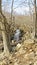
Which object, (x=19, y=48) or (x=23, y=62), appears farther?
(x=19, y=48)

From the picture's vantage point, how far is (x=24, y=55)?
756 centimetres

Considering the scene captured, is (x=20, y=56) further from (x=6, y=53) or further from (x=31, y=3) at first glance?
(x=31, y=3)

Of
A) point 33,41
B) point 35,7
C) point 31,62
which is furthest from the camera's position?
point 35,7

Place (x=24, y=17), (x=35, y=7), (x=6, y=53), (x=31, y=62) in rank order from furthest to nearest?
(x=24, y=17) → (x=35, y=7) → (x=6, y=53) → (x=31, y=62)

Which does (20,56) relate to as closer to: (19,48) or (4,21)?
(19,48)

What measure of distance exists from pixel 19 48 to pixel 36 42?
36.3 inches

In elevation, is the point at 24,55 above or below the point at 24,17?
below

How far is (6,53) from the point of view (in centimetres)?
809

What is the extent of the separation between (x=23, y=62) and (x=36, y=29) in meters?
3.91

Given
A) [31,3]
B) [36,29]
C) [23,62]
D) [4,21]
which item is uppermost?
[31,3]

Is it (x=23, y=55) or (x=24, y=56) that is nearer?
(x=24, y=56)

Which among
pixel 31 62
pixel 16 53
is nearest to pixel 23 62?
pixel 31 62

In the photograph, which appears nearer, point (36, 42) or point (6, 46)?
point (6, 46)

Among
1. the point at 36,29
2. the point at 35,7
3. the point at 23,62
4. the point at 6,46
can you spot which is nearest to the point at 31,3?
the point at 35,7
